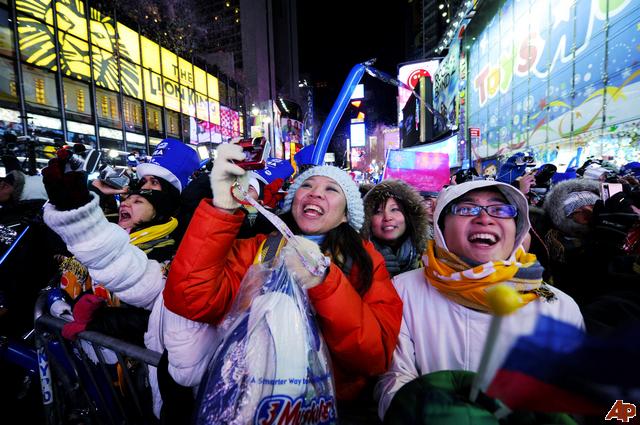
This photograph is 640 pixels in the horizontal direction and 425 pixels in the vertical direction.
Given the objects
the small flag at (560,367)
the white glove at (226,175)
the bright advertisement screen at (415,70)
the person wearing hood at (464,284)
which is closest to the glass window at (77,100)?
the white glove at (226,175)

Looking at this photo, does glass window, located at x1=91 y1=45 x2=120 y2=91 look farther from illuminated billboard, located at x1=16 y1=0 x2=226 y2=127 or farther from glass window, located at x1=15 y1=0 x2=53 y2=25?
glass window, located at x1=15 y1=0 x2=53 y2=25

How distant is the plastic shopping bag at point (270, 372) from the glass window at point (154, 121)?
2473cm

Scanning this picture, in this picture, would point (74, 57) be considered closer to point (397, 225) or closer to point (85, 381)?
point (85, 381)

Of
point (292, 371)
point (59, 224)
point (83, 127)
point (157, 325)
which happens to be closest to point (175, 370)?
point (157, 325)

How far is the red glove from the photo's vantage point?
204 cm

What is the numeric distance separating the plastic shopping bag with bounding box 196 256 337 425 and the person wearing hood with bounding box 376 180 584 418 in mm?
478

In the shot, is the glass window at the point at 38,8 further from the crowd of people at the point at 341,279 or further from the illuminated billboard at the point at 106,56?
the crowd of people at the point at 341,279

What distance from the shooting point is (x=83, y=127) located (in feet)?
56.2

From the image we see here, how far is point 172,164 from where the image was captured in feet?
10.8

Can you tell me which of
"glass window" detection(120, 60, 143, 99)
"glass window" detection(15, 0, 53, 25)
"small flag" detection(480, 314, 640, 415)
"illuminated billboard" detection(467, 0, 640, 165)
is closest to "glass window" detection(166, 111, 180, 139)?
"glass window" detection(120, 60, 143, 99)

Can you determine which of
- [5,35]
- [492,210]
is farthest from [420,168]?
[5,35]

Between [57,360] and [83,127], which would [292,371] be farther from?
[83,127]

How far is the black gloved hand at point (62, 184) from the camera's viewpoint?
1.71 meters

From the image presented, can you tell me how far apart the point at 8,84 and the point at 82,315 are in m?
17.6
